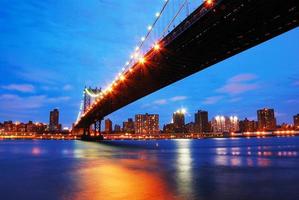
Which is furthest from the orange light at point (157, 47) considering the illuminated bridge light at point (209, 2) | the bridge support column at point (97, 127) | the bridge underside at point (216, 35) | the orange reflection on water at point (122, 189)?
the bridge support column at point (97, 127)

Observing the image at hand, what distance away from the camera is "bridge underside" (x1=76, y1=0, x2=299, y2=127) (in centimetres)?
→ 2533

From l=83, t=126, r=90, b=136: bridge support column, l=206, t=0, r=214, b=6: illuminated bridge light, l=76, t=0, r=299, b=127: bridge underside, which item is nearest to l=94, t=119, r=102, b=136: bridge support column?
l=83, t=126, r=90, b=136: bridge support column

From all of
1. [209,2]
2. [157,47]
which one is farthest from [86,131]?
[209,2]

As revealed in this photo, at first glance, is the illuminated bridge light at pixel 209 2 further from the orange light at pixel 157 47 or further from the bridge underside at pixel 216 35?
the orange light at pixel 157 47

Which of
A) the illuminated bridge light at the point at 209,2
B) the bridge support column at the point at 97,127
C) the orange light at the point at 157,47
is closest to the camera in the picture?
the illuminated bridge light at the point at 209,2

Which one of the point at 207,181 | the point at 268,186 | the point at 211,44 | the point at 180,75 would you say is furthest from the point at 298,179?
the point at 180,75

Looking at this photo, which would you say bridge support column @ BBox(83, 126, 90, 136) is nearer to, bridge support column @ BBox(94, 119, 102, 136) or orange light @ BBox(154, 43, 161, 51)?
bridge support column @ BBox(94, 119, 102, 136)

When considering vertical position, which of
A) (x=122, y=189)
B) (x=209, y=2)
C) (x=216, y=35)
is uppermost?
(x=209, y=2)

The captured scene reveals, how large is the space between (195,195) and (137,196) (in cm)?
220

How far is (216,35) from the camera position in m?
30.8

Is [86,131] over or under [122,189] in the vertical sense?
over

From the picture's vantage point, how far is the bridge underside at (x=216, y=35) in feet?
83.1

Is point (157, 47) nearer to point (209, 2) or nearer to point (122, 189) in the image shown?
point (209, 2)

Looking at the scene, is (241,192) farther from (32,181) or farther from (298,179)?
(32,181)
